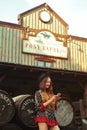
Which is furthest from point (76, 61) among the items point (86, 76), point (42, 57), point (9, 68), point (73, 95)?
point (9, 68)

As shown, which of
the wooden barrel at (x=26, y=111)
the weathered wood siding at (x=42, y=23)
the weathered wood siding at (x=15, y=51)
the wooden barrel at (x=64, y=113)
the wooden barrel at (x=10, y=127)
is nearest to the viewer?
the wooden barrel at (x=10, y=127)

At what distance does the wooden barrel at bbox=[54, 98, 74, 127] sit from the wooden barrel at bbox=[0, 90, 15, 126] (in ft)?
4.10

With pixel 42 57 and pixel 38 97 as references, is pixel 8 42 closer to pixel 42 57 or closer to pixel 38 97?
pixel 42 57

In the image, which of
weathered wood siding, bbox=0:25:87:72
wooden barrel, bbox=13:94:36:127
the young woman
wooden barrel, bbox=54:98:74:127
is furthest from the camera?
weathered wood siding, bbox=0:25:87:72

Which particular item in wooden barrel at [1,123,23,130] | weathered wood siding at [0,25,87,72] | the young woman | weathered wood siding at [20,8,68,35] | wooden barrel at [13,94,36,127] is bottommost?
wooden barrel at [1,123,23,130]

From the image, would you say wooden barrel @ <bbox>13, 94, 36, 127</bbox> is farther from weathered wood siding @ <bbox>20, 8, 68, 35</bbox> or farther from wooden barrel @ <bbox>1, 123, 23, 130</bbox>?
weathered wood siding @ <bbox>20, 8, 68, 35</bbox>

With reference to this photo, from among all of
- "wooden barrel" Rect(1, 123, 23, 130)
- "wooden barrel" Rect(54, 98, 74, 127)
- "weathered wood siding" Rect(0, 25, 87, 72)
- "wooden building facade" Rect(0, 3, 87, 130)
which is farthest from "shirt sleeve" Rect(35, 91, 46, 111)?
A: "weathered wood siding" Rect(0, 25, 87, 72)

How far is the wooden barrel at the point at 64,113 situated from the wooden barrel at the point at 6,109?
4.10ft

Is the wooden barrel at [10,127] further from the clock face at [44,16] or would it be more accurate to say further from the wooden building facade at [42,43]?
the clock face at [44,16]

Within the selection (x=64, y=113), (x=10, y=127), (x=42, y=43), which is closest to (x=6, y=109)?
(x=10, y=127)

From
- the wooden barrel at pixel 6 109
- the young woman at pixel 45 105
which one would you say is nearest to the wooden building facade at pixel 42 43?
the wooden barrel at pixel 6 109

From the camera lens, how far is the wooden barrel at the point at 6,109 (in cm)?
714

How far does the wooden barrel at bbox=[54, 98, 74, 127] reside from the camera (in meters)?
8.06

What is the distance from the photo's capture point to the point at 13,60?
1745 cm
